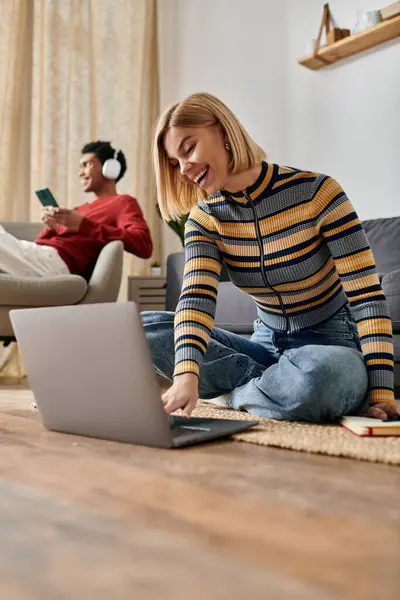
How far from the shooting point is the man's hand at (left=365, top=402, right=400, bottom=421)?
1236mm

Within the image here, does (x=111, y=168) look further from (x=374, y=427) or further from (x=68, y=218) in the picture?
(x=374, y=427)

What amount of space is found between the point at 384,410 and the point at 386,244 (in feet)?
4.71

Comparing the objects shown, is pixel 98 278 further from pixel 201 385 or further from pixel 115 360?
pixel 115 360

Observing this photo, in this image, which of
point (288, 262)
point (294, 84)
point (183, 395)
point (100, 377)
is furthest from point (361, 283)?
point (294, 84)

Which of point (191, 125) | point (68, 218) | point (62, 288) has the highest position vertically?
point (191, 125)

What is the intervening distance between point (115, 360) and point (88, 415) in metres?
0.17

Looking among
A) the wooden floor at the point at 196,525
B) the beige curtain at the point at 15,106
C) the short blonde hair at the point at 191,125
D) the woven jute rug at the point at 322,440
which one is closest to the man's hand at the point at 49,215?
the beige curtain at the point at 15,106

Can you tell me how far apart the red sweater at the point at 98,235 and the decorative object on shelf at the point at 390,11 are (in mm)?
1283

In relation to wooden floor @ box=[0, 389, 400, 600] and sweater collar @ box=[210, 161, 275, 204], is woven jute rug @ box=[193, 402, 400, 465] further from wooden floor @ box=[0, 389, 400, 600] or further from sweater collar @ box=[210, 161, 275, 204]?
sweater collar @ box=[210, 161, 275, 204]

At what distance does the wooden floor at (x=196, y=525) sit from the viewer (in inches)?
20.2

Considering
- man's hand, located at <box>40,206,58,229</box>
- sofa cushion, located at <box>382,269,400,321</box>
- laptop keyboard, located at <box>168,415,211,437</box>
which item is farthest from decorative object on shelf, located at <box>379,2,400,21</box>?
laptop keyboard, located at <box>168,415,211,437</box>

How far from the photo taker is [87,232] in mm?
2768

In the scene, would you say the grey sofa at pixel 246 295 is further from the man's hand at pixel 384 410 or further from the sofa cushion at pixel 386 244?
the man's hand at pixel 384 410

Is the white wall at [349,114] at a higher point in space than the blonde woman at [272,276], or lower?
higher
